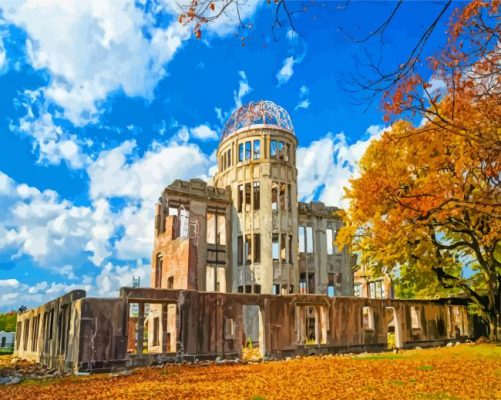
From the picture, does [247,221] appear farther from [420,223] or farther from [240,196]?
[420,223]

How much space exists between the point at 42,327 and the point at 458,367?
63.2ft

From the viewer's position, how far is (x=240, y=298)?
19922 millimetres

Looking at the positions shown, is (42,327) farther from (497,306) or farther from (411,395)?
(497,306)

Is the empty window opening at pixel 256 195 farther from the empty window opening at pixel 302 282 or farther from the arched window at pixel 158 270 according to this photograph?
the arched window at pixel 158 270

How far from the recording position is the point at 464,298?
90.7 ft

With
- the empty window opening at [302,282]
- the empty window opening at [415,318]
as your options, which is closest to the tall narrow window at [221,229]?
the empty window opening at [302,282]

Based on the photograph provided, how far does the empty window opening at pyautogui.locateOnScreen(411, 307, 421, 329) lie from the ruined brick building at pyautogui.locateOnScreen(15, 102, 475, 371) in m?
0.05

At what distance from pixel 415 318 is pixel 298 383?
1674 centimetres

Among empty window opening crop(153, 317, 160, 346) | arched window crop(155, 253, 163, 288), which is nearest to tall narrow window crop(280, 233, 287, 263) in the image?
arched window crop(155, 253, 163, 288)

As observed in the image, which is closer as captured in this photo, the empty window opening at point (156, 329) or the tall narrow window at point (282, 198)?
the empty window opening at point (156, 329)

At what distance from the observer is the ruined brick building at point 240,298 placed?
683 inches

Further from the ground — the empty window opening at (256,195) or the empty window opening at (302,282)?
the empty window opening at (256,195)

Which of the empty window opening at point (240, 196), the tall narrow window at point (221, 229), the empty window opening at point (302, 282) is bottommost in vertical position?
the empty window opening at point (302, 282)

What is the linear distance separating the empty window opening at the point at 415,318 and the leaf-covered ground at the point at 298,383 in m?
9.73
